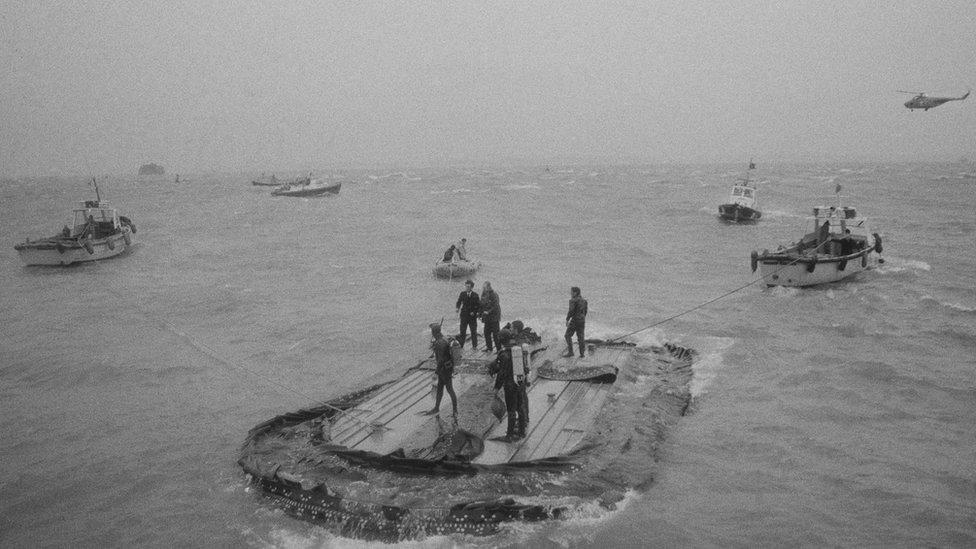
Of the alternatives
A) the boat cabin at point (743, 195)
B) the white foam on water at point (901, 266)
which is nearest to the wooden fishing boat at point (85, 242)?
the white foam on water at point (901, 266)

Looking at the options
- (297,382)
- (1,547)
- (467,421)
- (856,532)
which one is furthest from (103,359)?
(856,532)

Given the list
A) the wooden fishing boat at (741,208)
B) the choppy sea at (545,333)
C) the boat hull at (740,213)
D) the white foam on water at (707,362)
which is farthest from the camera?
the wooden fishing boat at (741,208)

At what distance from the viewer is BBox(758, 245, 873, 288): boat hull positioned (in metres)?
22.5

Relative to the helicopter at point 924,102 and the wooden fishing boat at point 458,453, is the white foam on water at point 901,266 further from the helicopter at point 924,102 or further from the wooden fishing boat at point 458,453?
the wooden fishing boat at point 458,453

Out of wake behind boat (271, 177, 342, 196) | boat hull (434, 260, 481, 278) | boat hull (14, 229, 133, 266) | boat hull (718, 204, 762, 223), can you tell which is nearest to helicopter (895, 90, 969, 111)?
boat hull (434, 260, 481, 278)

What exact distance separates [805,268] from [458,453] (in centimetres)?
1914

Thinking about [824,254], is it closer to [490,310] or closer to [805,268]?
[805,268]

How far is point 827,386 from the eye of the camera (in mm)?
13453

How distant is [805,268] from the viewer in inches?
892

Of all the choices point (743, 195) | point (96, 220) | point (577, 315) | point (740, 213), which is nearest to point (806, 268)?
point (577, 315)

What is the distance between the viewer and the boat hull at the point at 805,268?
22531 mm

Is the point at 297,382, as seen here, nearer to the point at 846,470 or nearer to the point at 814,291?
the point at 846,470

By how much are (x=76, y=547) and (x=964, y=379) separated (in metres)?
18.1

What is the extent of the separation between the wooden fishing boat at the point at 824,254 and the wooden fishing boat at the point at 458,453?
1277 cm
